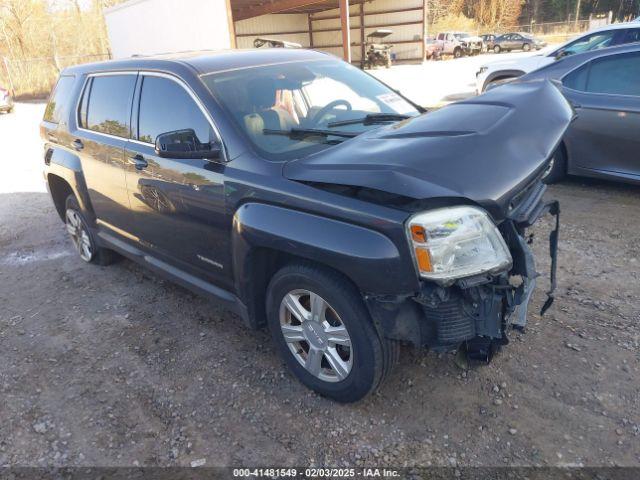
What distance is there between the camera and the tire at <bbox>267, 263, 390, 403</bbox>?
2.57 meters

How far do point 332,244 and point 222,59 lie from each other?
1.81 meters

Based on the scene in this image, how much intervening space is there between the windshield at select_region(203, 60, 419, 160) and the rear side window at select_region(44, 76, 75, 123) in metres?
2.30

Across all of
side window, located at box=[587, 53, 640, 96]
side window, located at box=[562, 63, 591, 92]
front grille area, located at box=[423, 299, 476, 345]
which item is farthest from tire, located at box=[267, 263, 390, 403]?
side window, located at box=[562, 63, 591, 92]

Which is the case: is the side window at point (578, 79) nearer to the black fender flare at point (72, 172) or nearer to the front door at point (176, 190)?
the front door at point (176, 190)

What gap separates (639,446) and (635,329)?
1.09 m

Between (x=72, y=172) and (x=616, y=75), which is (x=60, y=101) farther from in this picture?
(x=616, y=75)

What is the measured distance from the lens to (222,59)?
3.52 metres

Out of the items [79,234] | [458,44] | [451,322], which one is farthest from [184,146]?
[458,44]

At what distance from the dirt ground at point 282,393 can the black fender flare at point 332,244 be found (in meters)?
0.86

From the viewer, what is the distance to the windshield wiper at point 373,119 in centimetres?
336

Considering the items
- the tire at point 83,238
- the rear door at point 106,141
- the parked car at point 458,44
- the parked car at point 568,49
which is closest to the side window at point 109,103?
the rear door at point 106,141

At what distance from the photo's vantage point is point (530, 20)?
5050 centimetres

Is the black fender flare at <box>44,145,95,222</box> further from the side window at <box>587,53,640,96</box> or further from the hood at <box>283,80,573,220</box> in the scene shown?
the side window at <box>587,53,640,96</box>

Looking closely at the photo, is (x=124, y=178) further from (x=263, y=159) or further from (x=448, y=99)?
(x=448, y=99)
